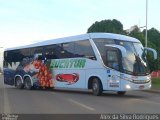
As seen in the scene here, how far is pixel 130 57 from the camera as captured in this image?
23.9 metres

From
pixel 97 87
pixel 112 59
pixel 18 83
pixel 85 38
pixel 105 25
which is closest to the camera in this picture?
pixel 112 59

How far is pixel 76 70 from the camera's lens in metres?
26.8

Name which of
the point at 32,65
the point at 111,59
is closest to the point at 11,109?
the point at 111,59

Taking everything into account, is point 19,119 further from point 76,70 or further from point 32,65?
point 32,65

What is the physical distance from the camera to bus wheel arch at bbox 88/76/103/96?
80.7ft

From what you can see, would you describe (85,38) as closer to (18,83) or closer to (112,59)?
(112,59)

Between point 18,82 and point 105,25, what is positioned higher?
point 105,25

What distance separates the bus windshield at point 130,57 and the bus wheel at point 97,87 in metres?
1.23

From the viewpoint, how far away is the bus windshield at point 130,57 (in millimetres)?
23547

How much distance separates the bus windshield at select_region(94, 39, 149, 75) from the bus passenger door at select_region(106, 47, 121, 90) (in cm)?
11

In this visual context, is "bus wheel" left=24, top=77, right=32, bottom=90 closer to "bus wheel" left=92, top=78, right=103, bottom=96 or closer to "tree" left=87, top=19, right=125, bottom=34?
"bus wheel" left=92, top=78, right=103, bottom=96

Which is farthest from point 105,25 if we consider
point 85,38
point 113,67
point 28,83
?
point 113,67

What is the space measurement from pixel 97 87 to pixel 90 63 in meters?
1.48

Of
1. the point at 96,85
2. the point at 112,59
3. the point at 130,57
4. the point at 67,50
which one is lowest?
the point at 96,85
